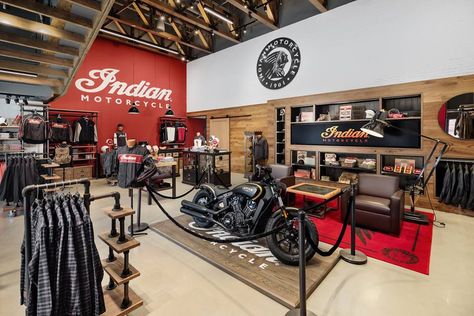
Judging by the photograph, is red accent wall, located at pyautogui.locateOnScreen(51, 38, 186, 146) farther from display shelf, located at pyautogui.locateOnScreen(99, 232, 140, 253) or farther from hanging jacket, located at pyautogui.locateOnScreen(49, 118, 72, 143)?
display shelf, located at pyautogui.locateOnScreen(99, 232, 140, 253)

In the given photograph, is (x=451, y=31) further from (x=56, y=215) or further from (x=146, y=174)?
(x=56, y=215)

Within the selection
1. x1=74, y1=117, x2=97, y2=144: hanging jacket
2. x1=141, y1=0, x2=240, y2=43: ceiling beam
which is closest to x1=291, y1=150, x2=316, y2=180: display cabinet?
x1=141, y1=0, x2=240, y2=43: ceiling beam

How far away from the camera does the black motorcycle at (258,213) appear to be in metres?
2.59

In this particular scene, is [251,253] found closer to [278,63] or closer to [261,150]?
[261,150]

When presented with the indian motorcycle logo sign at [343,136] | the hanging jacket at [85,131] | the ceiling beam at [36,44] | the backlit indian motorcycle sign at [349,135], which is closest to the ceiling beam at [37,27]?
the ceiling beam at [36,44]

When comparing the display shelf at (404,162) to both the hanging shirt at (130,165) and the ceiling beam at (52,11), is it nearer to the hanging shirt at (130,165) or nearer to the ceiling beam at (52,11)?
the hanging shirt at (130,165)

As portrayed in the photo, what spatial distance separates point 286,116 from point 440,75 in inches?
135

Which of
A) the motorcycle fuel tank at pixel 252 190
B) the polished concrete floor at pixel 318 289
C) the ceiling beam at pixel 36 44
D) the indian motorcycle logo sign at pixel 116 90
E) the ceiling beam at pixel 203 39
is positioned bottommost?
the polished concrete floor at pixel 318 289

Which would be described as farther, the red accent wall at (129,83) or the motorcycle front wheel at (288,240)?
the red accent wall at (129,83)

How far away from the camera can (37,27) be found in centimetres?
322

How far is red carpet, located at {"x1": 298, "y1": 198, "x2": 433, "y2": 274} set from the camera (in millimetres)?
2740

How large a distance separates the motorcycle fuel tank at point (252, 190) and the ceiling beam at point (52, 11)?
3153 millimetres

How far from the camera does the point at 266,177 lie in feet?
9.80

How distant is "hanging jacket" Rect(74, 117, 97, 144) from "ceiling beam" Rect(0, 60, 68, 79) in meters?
2.98
